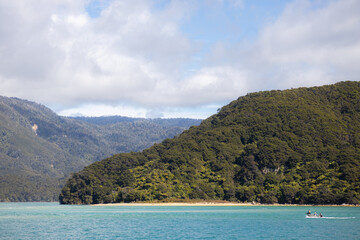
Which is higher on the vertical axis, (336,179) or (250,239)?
(336,179)

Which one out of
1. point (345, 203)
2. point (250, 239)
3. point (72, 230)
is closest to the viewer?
point (250, 239)

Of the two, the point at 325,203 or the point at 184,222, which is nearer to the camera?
the point at 184,222

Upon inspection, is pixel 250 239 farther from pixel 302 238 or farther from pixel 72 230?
pixel 72 230

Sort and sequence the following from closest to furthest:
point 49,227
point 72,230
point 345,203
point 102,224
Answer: point 72,230 → point 49,227 → point 102,224 → point 345,203

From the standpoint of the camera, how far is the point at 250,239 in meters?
84.5

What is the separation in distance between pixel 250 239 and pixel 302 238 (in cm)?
934

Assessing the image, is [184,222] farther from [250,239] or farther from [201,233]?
[250,239]

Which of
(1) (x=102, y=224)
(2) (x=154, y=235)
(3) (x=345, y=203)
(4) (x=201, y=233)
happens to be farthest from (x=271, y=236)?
(3) (x=345, y=203)

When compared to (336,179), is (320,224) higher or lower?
lower

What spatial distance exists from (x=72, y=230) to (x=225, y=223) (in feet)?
120

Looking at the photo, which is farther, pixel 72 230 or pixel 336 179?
pixel 336 179

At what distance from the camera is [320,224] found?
356ft

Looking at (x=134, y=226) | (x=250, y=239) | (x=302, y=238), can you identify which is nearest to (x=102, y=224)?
(x=134, y=226)

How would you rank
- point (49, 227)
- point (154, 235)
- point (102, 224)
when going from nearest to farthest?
point (154, 235), point (49, 227), point (102, 224)
